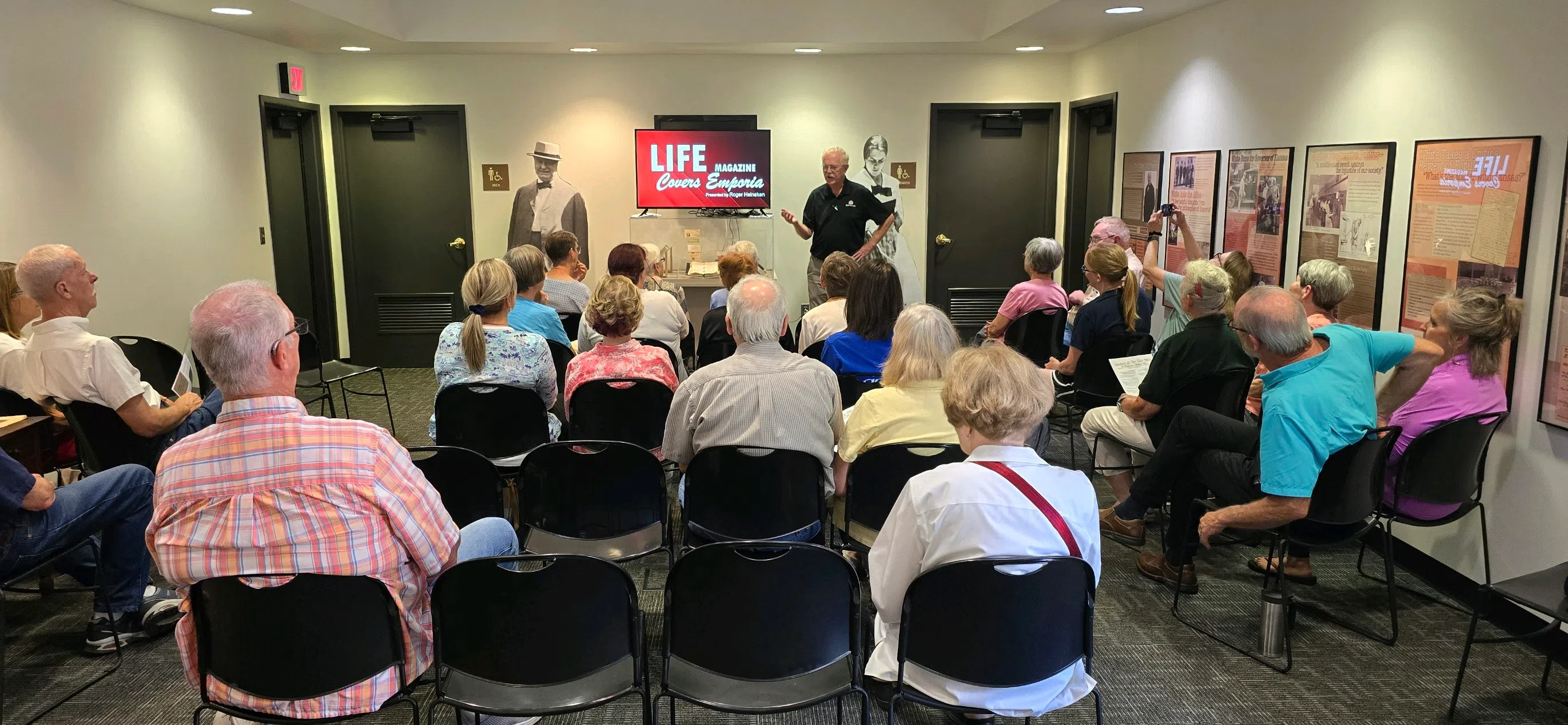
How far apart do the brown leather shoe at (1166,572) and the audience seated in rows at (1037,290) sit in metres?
1.89

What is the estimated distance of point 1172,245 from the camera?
263 inches

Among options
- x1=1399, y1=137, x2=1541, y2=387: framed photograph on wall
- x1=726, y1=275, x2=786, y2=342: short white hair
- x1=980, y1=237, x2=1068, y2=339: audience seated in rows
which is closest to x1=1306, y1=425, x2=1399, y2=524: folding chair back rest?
x1=1399, y1=137, x2=1541, y2=387: framed photograph on wall

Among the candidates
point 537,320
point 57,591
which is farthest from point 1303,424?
point 57,591

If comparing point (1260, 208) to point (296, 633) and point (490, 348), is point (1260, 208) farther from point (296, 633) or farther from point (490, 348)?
point (296, 633)

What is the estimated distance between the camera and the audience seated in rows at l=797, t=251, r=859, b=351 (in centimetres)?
473

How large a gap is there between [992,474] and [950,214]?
7.12m

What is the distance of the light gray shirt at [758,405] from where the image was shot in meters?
3.06

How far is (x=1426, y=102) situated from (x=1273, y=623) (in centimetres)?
238

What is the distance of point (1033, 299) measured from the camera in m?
5.69

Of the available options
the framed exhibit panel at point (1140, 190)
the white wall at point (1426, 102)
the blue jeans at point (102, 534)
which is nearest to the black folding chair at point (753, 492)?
the blue jeans at point (102, 534)

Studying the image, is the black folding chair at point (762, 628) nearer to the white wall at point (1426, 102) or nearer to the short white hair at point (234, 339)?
the short white hair at point (234, 339)

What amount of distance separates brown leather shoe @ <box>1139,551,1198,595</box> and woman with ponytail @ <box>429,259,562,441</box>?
2467mm

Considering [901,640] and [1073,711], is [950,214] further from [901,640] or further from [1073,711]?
[901,640]

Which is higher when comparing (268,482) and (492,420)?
(268,482)
